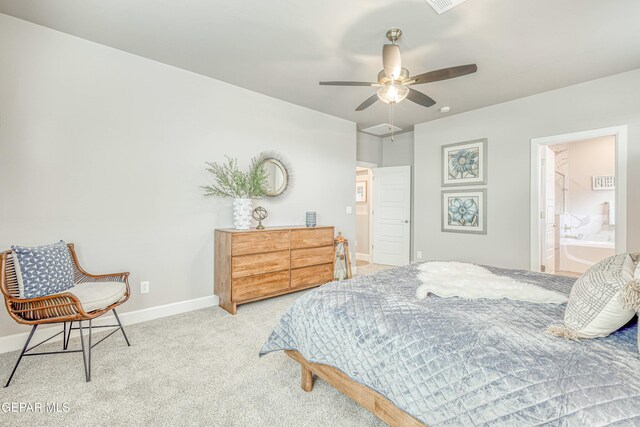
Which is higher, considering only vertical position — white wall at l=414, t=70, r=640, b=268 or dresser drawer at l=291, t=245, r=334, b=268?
white wall at l=414, t=70, r=640, b=268

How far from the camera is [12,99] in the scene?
2254 mm

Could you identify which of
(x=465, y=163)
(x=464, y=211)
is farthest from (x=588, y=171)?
(x=464, y=211)

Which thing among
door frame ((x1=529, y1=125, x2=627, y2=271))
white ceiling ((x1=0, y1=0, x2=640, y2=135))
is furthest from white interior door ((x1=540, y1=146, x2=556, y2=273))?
white ceiling ((x1=0, y1=0, x2=640, y2=135))

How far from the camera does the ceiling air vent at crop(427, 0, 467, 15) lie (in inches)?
79.3

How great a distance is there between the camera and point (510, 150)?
3951 millimetres

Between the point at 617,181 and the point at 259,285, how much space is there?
4190mm

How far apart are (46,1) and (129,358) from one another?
8.89ft

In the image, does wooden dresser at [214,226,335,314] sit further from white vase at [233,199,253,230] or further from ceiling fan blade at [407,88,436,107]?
ceiling fan blade at [407,88,436,107]

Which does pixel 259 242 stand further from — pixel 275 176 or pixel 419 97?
pixel 419 97

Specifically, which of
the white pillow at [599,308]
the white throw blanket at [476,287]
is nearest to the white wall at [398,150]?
the white throw blanket at [476,287]

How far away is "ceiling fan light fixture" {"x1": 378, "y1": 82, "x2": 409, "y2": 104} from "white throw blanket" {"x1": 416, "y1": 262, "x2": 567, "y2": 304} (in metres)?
1.45

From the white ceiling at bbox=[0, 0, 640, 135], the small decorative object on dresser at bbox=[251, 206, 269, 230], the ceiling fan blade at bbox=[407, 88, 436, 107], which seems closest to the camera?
the white ceiling at bbox=[0, 0, 640, 135]

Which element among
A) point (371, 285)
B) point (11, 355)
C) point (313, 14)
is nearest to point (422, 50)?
point (313, 14)

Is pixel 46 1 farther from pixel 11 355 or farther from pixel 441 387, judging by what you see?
pixel 441 387
